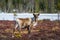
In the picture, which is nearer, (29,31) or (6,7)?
(29,31)

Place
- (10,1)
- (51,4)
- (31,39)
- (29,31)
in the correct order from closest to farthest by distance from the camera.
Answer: (31,39) → (29,31) → (51,4) → (10,1)

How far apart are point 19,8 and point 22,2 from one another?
185 centimetres

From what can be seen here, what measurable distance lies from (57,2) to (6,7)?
19.6ft

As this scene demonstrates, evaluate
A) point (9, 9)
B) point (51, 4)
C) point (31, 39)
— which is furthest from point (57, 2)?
point (31, 39)

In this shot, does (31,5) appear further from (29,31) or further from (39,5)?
(29,31)

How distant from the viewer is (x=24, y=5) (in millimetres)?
29500

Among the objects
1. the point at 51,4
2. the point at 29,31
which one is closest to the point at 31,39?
A: the point at 29,31

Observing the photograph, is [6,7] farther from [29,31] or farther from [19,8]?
[29,31]

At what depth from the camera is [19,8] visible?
28.3 m

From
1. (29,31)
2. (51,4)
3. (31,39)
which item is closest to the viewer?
(31,39)

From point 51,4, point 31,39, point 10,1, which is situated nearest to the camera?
point 31,39

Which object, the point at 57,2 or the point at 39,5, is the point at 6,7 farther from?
the point at 57,2

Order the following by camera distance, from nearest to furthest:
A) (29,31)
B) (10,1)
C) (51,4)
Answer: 1. (29,31)
2. (51,4)
3. (10,1)

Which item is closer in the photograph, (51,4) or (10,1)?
(51,4)
